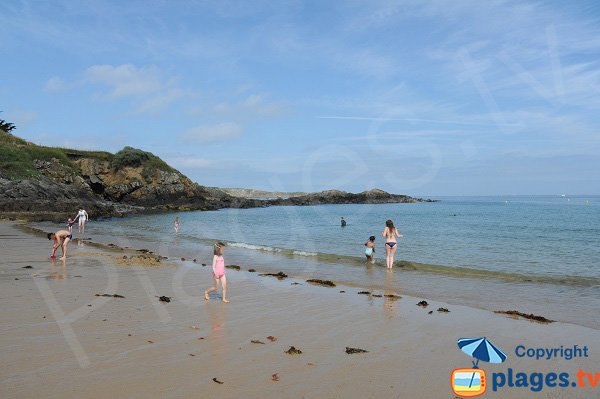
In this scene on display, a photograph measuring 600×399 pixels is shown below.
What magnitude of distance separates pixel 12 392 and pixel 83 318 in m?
3.55

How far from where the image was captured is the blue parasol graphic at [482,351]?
6.83m

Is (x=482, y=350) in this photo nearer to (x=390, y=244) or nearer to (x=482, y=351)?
(x=482, y=351)

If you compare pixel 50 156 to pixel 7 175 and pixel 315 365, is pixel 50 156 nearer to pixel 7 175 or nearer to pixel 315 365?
pixel 7 175

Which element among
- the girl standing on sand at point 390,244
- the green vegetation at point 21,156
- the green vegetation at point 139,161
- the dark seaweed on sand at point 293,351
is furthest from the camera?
the green vegetation at point 139,161

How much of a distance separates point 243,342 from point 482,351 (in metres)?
3.95

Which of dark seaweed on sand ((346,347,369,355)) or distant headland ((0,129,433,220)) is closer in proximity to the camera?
dark seaweed on sand ((346,347,369,355))

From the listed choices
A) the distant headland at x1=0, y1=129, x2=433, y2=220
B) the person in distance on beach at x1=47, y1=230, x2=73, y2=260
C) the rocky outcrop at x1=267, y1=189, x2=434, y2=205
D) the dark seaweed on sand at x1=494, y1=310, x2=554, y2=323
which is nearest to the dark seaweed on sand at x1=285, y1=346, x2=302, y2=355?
the dark seaweed on sand at x1=494, y1=310, x2=554, y2=323

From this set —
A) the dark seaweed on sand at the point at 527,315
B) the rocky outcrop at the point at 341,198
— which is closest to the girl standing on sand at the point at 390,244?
the dark seaweed on sand at the point at 527,315

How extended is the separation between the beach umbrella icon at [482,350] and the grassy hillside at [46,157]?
6215 cm

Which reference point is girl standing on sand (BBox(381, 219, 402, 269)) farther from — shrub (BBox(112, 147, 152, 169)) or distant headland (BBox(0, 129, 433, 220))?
shrub (BBox(112, 147, 152, 169))

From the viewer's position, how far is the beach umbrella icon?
683 cm

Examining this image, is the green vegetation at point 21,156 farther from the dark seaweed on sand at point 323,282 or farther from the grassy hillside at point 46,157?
A: the dark seaweed on sand at point 323,282

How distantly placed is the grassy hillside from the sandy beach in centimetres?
5533

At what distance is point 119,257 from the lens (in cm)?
1883
